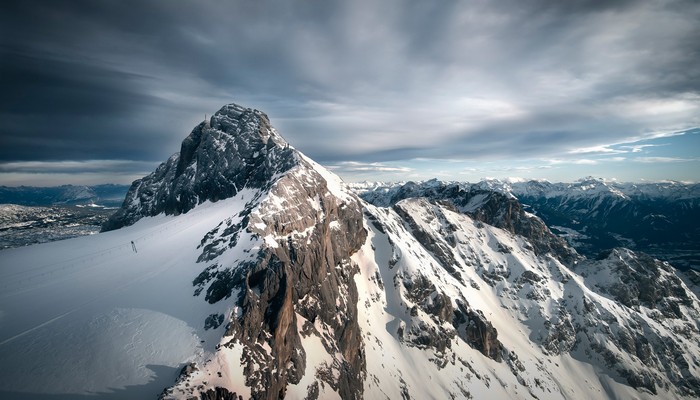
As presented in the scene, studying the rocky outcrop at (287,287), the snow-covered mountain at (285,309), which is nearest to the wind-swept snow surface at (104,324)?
the snow-covered mountain at (285,309)

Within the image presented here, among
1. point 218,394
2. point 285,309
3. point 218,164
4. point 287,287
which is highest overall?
point 218,164

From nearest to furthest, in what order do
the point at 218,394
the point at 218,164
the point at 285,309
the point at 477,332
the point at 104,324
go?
the point at 218,394 → the point at 104,324 → the point at 285,309 → the point at 218,164 → the point at 477,332

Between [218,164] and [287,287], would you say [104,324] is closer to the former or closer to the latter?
[287,287]

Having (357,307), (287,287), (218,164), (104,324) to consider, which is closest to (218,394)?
(287,287)

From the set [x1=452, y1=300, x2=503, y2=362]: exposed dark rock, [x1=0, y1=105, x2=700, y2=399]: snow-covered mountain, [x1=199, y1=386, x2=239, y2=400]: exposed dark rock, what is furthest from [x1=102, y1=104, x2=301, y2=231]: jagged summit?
[x1=452, y1=300, x2=503, y2=362]: exposed dark rock

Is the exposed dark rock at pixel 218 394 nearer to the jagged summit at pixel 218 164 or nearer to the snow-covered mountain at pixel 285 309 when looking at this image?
the snow-covered mountain at pixel 285 309

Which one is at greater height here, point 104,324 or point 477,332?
point 104,324
